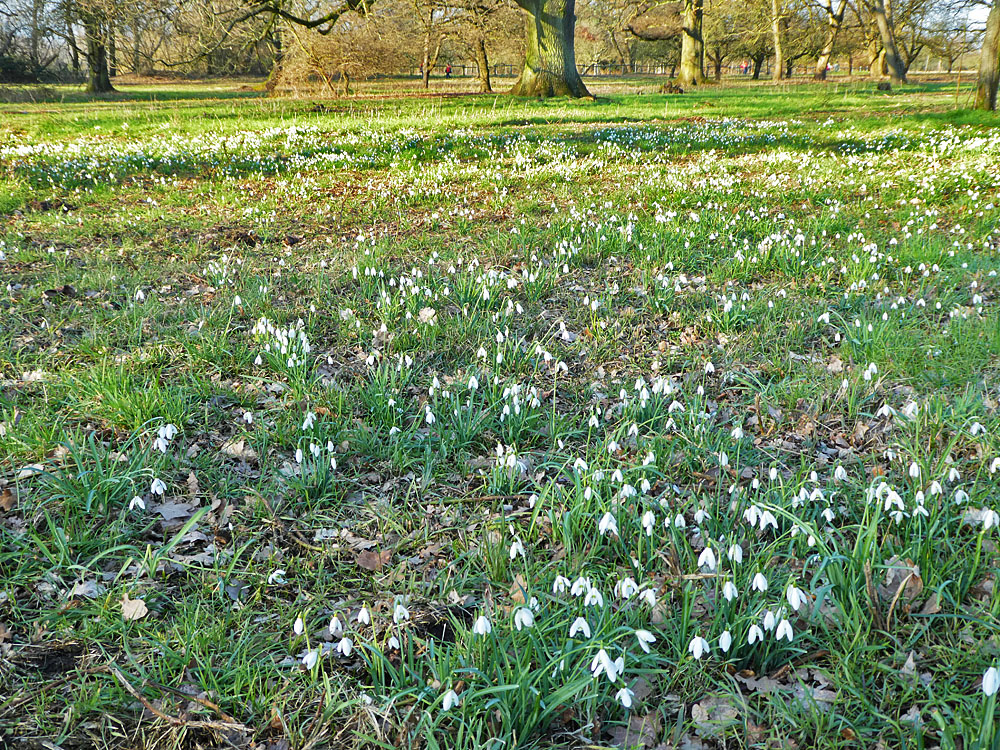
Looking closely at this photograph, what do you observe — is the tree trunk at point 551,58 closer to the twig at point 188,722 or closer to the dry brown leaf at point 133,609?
the dry brown leaf at point 133,609

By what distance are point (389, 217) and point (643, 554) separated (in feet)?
20.3

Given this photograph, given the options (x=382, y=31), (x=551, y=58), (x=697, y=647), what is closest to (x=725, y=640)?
(x=697, y=647)

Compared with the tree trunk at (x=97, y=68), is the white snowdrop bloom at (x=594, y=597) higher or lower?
lower

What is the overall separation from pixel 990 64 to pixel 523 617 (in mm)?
19421

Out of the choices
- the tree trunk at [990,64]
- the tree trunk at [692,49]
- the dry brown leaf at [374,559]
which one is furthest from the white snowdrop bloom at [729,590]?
the tree trunk at [692,49]

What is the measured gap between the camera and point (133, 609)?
2.41 m

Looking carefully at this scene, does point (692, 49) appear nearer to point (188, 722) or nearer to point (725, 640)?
point (725, 640)

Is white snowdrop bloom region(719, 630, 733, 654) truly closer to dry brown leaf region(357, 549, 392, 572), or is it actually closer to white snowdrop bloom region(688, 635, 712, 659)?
white snowdrop bloom region(688, 635, 712, 659)

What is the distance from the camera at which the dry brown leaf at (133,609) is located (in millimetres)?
2389

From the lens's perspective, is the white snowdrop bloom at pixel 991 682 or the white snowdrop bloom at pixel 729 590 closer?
the white snowdrop bloom at pixel 991 682

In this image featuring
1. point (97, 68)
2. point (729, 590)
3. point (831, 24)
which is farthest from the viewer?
point (831, 24)

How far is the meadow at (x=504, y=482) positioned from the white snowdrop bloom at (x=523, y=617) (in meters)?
0.02

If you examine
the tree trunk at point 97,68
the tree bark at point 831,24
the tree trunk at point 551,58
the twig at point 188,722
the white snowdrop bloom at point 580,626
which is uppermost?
the tree bark at point 831,24

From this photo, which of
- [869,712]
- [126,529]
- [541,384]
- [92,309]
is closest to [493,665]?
[869,712]
